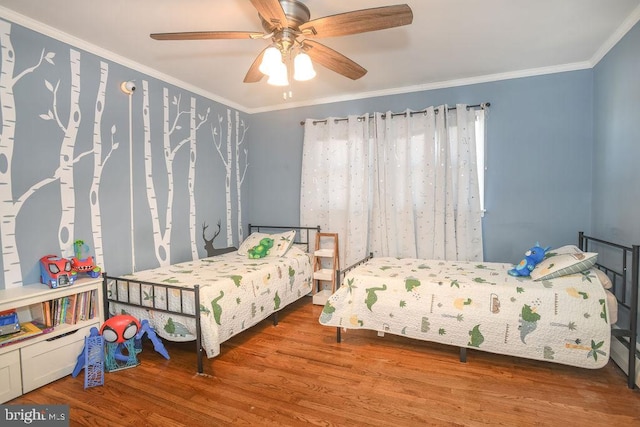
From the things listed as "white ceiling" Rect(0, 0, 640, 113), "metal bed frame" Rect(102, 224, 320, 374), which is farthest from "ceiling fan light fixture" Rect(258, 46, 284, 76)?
"metal bed frame" Rect(102, 224, 320, 374)

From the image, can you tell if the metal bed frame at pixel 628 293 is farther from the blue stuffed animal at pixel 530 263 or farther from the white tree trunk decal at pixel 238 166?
the white tree trunk decal at pixel 238 166

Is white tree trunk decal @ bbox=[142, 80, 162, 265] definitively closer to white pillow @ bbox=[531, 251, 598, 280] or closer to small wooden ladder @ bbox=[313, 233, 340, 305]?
small wooden ladder @ bbox=[313, 233, 340, 305]

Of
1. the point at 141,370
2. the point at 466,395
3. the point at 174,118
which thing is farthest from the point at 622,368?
the point at 174,118

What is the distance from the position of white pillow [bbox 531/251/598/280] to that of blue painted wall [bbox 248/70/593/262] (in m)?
0.86

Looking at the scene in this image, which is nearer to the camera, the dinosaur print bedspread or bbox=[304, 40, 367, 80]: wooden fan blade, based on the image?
bbox=[304, 40, 367, 80]: wooden fan blade

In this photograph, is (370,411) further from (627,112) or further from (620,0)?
(620,0)

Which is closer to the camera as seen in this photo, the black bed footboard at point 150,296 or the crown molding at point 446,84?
the black bed footboard at point 150,296

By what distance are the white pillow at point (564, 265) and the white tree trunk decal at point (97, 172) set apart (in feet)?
11.6

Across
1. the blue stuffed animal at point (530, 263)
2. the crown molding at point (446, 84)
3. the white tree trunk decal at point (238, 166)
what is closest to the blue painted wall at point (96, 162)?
the white tree trunk decal at point (238, 166)

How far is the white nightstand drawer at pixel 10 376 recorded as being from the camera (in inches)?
79.5

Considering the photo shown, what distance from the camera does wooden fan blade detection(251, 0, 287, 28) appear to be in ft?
4.92

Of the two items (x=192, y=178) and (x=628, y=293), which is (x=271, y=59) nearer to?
(x=192, y=178)

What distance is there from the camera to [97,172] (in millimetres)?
2797

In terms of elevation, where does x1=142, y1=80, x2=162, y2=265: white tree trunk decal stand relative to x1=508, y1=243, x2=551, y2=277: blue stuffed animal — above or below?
above
